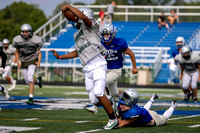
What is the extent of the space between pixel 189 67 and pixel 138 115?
21.6 feet

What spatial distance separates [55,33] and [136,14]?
648 centimetres

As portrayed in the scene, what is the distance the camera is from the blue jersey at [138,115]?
614cm

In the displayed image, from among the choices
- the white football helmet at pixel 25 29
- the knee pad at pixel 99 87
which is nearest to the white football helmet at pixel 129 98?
the knee pad at pixel 99 87

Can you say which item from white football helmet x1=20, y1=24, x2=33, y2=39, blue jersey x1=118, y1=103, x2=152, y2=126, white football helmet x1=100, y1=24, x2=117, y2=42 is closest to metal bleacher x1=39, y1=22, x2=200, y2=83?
white football helmet x1=20, y1=24, x2=33, y2=39

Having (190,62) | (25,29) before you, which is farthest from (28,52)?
(190,62)

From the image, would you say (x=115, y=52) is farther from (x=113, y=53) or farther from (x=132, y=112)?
(x=132, y=112)

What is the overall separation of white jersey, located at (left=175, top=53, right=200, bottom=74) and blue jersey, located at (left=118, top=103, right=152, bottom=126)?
610 centimetres

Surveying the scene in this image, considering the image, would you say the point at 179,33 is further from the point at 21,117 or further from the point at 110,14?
the point at 21,117

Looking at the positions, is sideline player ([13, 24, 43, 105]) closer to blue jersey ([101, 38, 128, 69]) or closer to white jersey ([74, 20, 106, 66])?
blue jersey ([101, 38, 128, 69])

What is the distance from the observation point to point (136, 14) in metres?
33.4

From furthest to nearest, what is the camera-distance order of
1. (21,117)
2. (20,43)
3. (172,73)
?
(172,73) → (20,43) → (21,117)

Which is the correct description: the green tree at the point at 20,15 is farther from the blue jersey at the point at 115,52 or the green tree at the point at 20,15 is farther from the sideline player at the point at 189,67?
the blue jersey at the point at 115,52

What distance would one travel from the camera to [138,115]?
615 cm

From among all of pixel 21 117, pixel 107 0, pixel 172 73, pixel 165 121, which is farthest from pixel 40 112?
pixel 107 0
